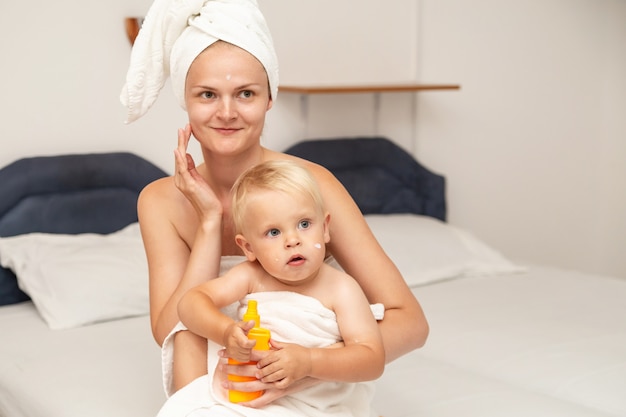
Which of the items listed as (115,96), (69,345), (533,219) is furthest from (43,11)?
(533,219)

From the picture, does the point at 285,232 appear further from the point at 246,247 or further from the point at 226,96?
the point at 226,96

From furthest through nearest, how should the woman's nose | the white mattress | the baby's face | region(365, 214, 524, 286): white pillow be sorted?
region(365, 214, 524, 286): white pillow, the white mattress, the woman's nose, the baby's face

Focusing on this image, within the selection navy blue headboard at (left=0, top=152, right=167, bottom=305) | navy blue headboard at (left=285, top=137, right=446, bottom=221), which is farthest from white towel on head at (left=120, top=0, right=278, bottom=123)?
navy blue headboard at (left=285, top=137, right=446, bottom=221)

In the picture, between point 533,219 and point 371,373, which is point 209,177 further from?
point 533,219

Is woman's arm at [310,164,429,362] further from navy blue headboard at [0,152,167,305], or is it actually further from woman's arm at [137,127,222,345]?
navy blue headboard at [0,152,167,305]

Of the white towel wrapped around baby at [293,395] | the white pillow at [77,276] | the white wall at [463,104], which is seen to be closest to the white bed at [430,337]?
the white pillow at [77,276]

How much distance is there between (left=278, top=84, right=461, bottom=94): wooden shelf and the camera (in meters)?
3.37

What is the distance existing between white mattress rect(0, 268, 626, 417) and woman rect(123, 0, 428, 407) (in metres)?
0.33

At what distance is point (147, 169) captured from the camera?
314 cm

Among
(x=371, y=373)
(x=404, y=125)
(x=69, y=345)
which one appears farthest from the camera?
(x=404, y=125)

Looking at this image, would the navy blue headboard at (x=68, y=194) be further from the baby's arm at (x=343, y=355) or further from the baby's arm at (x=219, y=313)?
the baby's arm at (x=343, y=355)

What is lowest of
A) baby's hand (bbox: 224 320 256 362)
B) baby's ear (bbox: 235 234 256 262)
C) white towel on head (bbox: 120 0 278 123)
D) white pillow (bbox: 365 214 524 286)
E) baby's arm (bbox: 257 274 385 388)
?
white pillow (bbox: 365 214 524 286)

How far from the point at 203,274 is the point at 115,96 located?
5.26 feet

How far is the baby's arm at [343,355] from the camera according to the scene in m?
1.38
